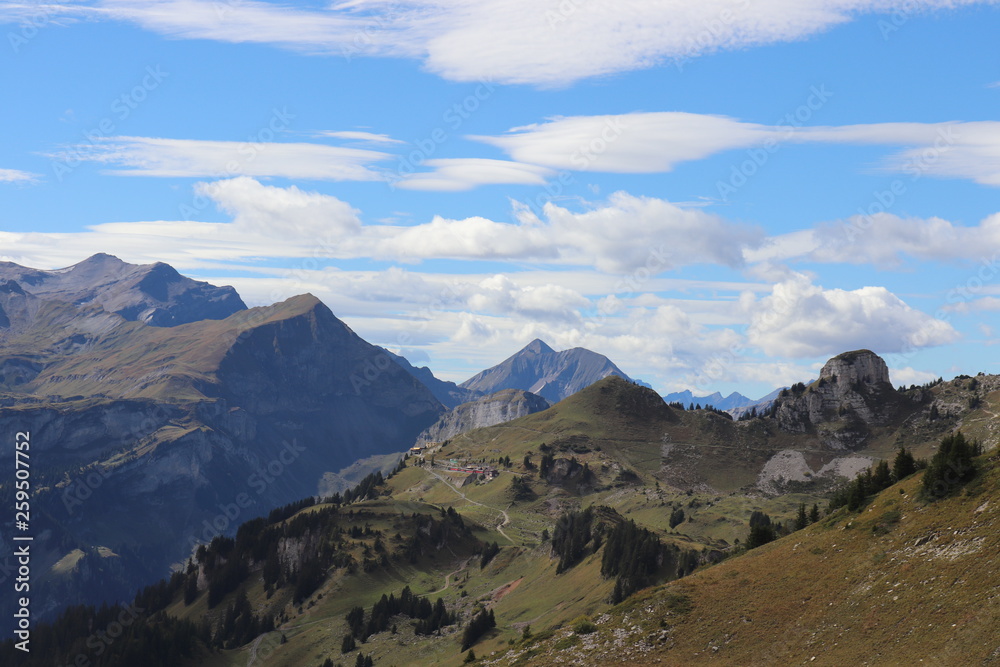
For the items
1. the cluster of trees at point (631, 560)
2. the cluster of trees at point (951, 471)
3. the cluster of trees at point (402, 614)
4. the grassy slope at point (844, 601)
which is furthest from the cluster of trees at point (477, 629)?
the cluster of trees at point (951, 471)

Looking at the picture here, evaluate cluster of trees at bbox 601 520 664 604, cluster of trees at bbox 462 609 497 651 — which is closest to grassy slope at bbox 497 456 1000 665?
cluster of trees at bbox 601 520 664 604

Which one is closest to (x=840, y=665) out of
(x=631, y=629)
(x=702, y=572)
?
(x=631, y=629)

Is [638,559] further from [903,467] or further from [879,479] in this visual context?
[903,467]

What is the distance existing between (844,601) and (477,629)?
100928mm

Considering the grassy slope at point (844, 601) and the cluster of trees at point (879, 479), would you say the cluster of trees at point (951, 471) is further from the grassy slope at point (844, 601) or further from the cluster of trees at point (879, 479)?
the cluster of trees at point (879, 479)

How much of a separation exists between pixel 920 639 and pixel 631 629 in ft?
94.6

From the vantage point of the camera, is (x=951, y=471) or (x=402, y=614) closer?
(x=951, y=471)

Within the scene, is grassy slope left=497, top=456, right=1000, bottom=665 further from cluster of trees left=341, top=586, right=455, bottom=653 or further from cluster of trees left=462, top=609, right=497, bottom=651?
cluster of trees left=341, top=586, right=455, bottom=653

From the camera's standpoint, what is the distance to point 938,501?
7444 cm

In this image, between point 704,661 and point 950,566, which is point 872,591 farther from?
point 704,661

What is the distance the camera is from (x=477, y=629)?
6270 inches

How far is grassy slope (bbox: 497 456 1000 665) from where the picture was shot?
198 ft

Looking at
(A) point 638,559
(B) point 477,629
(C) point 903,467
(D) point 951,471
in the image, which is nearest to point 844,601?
(D) point 951,471

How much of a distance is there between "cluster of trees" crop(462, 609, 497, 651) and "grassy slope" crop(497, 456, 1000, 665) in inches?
2794
